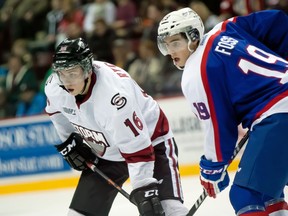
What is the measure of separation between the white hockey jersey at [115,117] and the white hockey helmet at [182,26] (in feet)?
1.05

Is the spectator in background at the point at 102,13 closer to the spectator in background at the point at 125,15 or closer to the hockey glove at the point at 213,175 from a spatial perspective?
the spectator in background at the point at 125,15

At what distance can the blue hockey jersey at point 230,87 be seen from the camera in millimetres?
2938

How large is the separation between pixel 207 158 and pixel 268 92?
15.9 inches

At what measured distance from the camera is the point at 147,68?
23.1ft

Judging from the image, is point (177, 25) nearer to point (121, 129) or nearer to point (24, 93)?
point (121, 129)

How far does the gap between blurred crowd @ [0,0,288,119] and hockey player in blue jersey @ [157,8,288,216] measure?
352 centimetres

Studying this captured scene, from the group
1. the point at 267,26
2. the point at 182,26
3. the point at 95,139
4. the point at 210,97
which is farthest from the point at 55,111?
the point at 267,26

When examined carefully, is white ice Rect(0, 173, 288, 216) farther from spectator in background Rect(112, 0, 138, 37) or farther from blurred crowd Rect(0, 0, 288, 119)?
spectator in background Rect(112, 0, 138, 37)

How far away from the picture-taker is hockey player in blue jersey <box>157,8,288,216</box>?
2.91 m

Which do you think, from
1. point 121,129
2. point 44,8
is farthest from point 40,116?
point 121,129

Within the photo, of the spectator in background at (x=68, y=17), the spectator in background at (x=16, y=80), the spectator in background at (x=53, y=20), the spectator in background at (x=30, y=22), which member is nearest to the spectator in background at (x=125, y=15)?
the spectator in background at (x=68, y=17)

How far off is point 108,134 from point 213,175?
62 centimetres

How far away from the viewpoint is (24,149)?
7160mm

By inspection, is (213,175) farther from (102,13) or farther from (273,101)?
(102,13)
